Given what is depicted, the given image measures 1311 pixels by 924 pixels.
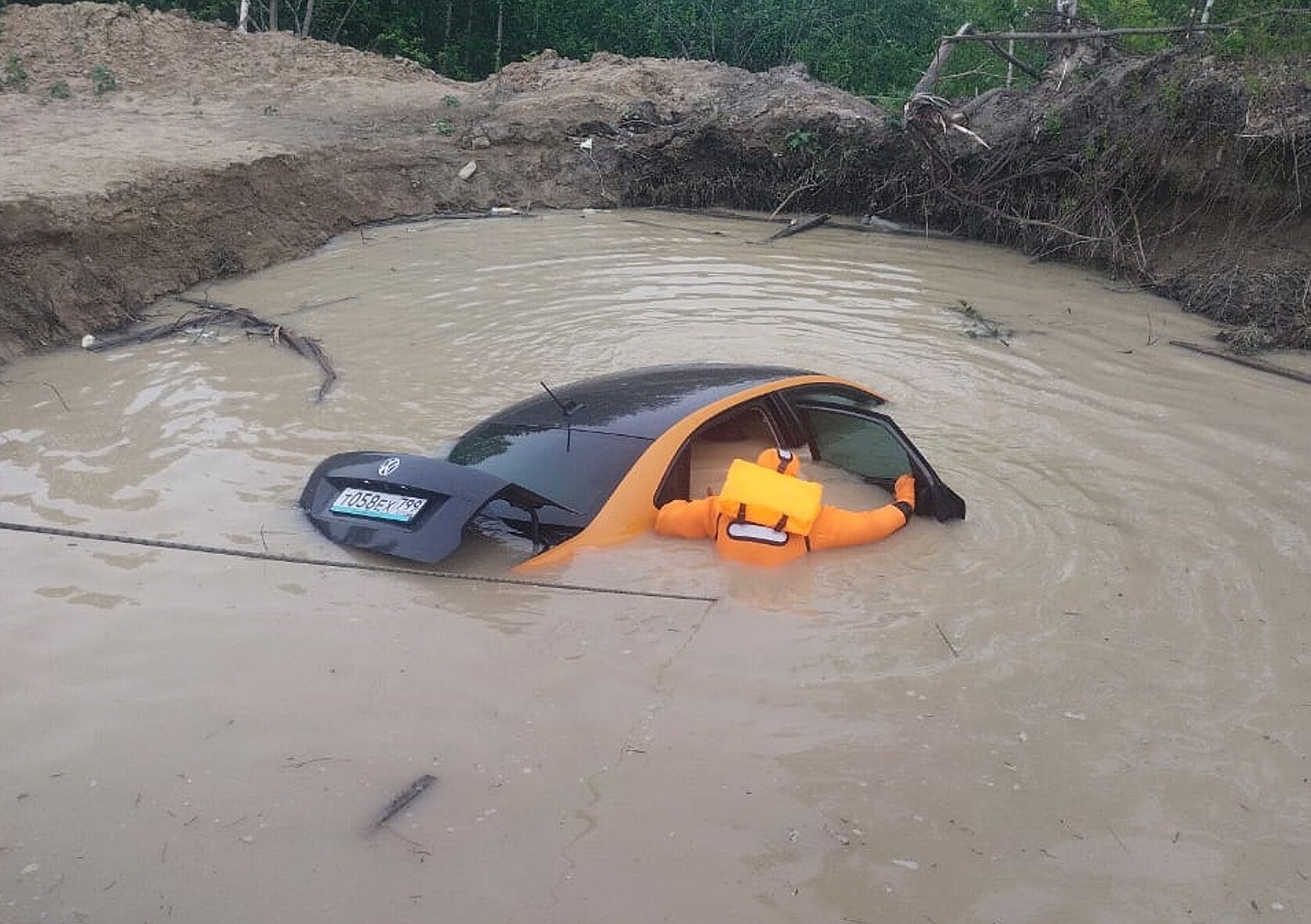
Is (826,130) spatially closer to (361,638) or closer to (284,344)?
(284,344)

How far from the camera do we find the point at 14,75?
1558 centimetres

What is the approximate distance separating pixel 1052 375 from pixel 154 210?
8623mm

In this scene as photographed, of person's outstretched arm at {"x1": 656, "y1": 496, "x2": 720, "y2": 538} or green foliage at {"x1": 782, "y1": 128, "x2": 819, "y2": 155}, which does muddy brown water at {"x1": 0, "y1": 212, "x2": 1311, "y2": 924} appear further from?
green foliage at {"x1": 782, "y1": 128, "x2": 819, "y2": 155}

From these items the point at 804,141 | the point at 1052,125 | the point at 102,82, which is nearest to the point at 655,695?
the point at 1052,125

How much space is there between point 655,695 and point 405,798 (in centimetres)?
106

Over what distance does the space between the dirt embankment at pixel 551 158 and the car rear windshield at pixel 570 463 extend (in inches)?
223

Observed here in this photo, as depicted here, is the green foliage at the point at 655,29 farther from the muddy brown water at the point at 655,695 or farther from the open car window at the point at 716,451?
the open car window at the point at 716,451

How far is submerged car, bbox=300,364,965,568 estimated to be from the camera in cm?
457

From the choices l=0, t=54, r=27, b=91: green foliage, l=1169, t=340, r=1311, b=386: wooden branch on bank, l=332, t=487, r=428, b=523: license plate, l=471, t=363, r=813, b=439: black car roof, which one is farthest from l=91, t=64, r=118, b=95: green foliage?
l=1169, t=340, r=1311, b=386: wooden branch on bank

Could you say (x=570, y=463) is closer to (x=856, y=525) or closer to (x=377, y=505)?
(x=377, y=505)

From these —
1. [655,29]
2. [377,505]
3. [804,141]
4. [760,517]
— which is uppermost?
[655,29]

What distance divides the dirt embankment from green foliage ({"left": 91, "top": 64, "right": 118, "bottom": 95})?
0.05 meters

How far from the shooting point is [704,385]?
5.29 metres

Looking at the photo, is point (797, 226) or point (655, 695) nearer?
point (655, 695)
